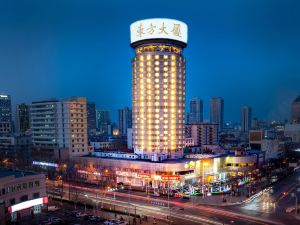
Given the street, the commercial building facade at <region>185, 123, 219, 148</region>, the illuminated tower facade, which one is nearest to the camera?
the street

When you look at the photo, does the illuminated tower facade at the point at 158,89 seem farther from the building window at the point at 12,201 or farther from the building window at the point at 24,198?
the building window at the point at 12,201

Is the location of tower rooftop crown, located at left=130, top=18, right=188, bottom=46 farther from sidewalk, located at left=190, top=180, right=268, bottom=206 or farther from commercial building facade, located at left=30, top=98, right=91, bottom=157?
sidewalk, located at left=190, top=180, right=268, bottom=206

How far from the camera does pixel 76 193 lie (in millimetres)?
67938

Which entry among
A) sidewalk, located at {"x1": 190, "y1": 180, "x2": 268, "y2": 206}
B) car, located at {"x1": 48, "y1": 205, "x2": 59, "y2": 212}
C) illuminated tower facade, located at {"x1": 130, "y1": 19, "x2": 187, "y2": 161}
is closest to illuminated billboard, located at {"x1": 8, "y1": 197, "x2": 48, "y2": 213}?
car, located at {"x1": 48, "y1": 205, "x2": 59, "y2": 212}

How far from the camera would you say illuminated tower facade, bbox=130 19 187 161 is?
9225 centimetres

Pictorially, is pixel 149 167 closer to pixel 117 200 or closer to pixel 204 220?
pixel 117 200

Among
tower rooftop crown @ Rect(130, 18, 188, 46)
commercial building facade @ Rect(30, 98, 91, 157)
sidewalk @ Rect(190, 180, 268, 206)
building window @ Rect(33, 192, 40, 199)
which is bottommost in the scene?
sidewalk @ Rect(190, 180, 268, 206)

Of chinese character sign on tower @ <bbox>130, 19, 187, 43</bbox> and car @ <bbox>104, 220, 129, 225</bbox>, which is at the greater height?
chinese character sign on tower @ <bbox>130, 19, 187, 43</bbox>

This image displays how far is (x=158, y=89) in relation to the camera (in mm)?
92062

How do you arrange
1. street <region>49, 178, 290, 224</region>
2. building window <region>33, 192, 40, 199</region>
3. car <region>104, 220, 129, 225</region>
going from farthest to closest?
1. building window <region>33, 192, 40, 199</region>
2. street <region>49, 178, 290, 224</region>
3. car <region>104, 220, 129, 225</region>

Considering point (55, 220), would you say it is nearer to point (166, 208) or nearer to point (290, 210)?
point (166, 208)

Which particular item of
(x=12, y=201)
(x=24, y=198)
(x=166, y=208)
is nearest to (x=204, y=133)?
(x=166, y=208)

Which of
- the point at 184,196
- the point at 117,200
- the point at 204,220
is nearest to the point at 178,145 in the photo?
the point at 184,196

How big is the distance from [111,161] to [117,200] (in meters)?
24.1
